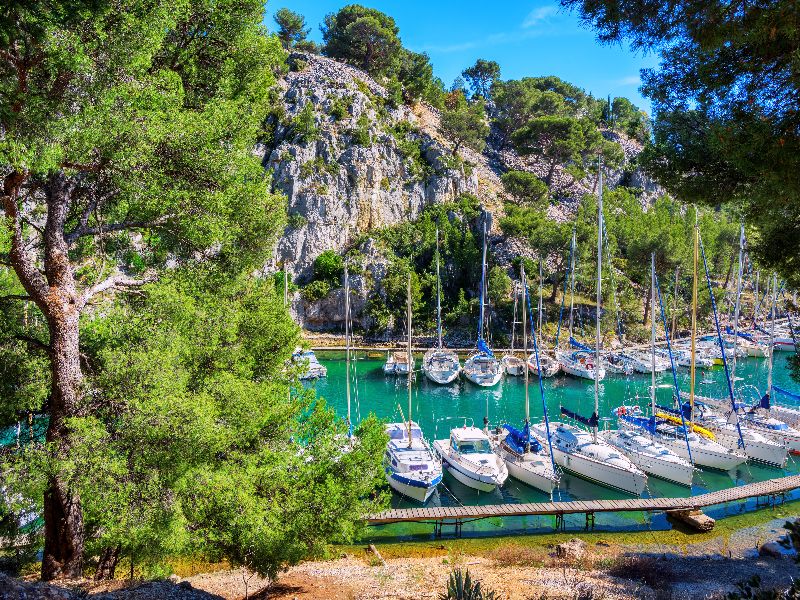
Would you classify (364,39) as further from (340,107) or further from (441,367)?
(441,367)

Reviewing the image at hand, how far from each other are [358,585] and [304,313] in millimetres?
39541

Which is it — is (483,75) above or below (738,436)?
above

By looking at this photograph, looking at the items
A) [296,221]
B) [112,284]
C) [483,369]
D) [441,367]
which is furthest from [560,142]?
[112,284]

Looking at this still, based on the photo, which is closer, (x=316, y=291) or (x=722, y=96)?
(x=722, y=96)

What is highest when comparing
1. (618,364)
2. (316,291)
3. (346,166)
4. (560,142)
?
(560,142)

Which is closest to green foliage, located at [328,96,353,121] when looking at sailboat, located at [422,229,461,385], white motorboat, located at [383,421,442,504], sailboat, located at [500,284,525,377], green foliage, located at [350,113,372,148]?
green foliage, located at [350,113,372,148]

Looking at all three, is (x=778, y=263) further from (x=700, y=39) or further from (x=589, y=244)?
(x=589, y=244)

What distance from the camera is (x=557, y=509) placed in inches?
697

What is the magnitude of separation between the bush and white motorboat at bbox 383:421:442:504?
29.8 metres

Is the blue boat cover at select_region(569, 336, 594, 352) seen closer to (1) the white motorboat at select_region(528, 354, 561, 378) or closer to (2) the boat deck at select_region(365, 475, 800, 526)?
(1) the white motorboat at select_region(528, 354, 561, 378)

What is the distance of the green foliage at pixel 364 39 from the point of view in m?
67.5

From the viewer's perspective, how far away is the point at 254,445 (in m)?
9.20

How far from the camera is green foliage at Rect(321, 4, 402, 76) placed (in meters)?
67.5

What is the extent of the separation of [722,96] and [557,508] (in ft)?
47.4
